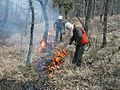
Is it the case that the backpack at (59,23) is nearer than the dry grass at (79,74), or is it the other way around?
the dry grass at (79,74)

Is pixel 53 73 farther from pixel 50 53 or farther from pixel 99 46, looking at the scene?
pixel 99 46

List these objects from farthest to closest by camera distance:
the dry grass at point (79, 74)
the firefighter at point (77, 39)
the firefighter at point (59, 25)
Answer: the firefighter at point (59, 25) → the firefighter at point (77, 39) → the dry grass at point (79, 74)

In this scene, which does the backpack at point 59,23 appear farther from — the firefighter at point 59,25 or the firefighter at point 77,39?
the firefighter at point 77,39

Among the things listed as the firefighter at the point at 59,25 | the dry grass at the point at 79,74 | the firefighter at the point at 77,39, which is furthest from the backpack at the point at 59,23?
the firefighter at the point at 77,39

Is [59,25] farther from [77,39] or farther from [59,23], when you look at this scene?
[77,39]

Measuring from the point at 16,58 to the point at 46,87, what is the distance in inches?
204

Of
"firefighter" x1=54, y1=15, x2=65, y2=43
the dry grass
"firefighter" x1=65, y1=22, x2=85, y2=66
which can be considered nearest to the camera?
the dry grass

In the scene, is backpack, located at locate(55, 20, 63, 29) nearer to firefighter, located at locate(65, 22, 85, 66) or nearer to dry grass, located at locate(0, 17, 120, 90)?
dry grass, located at locate(0, 17, 120, 90)

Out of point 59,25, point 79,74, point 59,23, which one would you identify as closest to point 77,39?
point 79,74

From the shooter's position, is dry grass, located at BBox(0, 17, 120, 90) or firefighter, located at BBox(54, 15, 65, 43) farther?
firefighter, located at BBox(54, 15, 65, 43)

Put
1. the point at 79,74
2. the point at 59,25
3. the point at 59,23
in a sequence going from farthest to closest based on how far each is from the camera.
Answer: the point at 59,25 < the point at 59,23 < the point at 79,74

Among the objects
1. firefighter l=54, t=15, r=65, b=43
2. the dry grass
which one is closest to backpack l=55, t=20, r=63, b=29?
firefighter l=54, t=15, r=65, b=43

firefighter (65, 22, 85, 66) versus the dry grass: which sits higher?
firefighter (65, 22, 85, 66)

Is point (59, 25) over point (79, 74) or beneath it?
over
